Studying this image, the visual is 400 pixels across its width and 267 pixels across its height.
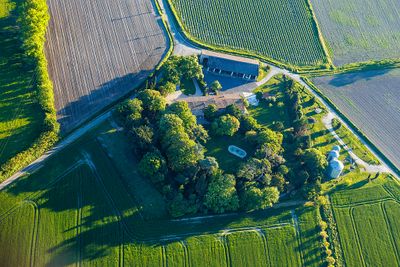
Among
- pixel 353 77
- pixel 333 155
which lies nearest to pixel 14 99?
pixel 333 155

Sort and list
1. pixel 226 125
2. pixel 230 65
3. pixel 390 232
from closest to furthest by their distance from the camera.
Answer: pixel 390 232 → pixel 226 125 → pixel 230 65

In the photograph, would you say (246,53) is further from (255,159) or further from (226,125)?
(255,159)

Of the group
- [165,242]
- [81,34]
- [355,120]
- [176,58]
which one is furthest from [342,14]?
[165,242]

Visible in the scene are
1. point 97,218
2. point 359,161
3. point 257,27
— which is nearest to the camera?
point 97,218

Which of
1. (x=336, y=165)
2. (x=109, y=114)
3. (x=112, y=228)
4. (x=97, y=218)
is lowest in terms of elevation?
(x=112, y=228)

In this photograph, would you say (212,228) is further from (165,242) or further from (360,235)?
(360,235)

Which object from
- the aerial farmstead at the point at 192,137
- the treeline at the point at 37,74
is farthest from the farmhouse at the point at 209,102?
the treeline at the point at 37,74

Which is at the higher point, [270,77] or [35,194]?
[270,77]

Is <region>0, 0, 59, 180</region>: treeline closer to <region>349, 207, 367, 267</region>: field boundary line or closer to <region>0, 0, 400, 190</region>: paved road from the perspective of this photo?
<region>0, 0, 400, 190</region>: paved road
